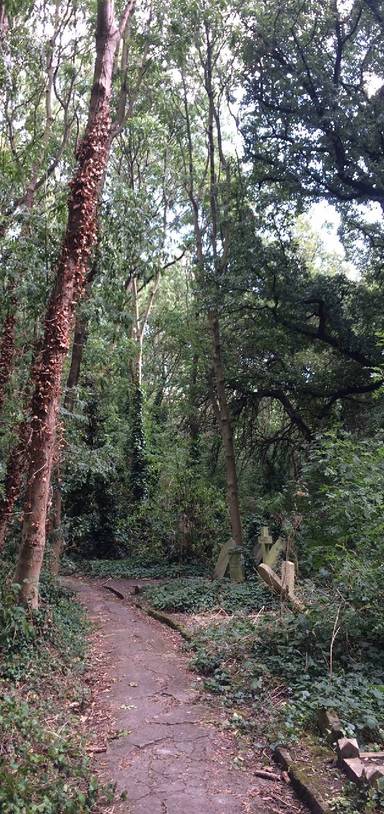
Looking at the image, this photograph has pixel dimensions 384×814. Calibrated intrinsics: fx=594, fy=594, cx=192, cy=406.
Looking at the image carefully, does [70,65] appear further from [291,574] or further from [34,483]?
[291,574]

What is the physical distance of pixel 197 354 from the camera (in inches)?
697

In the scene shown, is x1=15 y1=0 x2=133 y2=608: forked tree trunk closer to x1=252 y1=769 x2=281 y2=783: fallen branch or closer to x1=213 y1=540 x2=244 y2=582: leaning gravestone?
x1=252 y1=769 x2=281 y2=783: fallen branch

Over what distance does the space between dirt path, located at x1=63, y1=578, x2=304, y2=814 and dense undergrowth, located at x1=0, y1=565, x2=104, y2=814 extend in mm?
258

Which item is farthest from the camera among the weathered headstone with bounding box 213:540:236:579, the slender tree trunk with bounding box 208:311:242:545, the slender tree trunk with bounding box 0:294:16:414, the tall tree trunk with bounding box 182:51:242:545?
the tall tree trunk with bounding box 182:51:242:545

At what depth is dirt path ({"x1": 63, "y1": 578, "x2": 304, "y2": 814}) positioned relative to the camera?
3.79 meters

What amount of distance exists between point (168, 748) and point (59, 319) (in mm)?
4237

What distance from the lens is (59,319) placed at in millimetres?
6453

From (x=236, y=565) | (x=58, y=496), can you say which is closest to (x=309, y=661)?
(x=58, y=496)

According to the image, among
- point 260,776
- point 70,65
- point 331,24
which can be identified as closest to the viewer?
point 260,776

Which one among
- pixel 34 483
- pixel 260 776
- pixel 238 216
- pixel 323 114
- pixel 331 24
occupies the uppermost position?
pixel 331 24

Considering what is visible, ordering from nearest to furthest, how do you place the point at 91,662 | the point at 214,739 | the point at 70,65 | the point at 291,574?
the point at 214,739 → the point at 91,662 → the point at 291,574 → the point at 70,65

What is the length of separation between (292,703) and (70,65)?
1079 centimetres

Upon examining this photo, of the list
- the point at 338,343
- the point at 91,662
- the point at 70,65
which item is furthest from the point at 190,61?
the point at 91,662

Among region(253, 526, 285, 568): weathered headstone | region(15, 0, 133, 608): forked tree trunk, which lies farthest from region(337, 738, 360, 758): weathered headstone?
region(253, 526, 285, 568): weathered headstone
